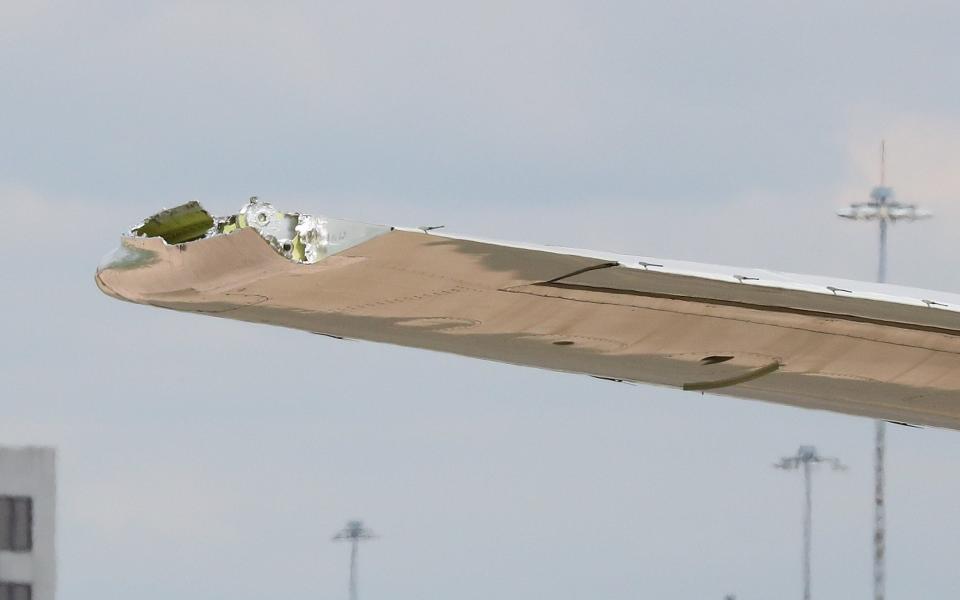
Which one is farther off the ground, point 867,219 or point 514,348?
point 867,219

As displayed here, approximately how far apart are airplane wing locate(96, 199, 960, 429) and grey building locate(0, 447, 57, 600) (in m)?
77.5

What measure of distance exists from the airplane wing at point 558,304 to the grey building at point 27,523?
254 feet

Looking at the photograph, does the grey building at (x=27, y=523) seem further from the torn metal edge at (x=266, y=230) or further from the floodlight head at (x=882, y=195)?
the torn metal edge at (x=266, y=230)

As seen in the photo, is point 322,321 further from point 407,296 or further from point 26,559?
point 26,559

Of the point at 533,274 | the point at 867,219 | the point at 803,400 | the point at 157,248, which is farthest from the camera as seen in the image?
the point at 867,219

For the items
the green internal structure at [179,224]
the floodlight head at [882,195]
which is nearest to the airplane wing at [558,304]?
the green internal structure at [179,224]

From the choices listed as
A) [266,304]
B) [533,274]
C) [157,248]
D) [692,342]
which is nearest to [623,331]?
[692,342]

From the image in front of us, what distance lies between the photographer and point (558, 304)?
1095 centimetres

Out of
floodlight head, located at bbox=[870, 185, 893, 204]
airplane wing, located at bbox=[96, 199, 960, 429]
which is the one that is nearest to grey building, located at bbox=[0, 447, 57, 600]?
floodlight head, located at bbox=[870, 185, 893, 204]

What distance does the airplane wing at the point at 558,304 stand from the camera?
9.41 meters

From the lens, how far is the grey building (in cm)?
8744

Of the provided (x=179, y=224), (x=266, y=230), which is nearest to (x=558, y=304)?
(x=266, y=230)

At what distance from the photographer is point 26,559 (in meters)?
87.4

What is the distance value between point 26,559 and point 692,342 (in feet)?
261
